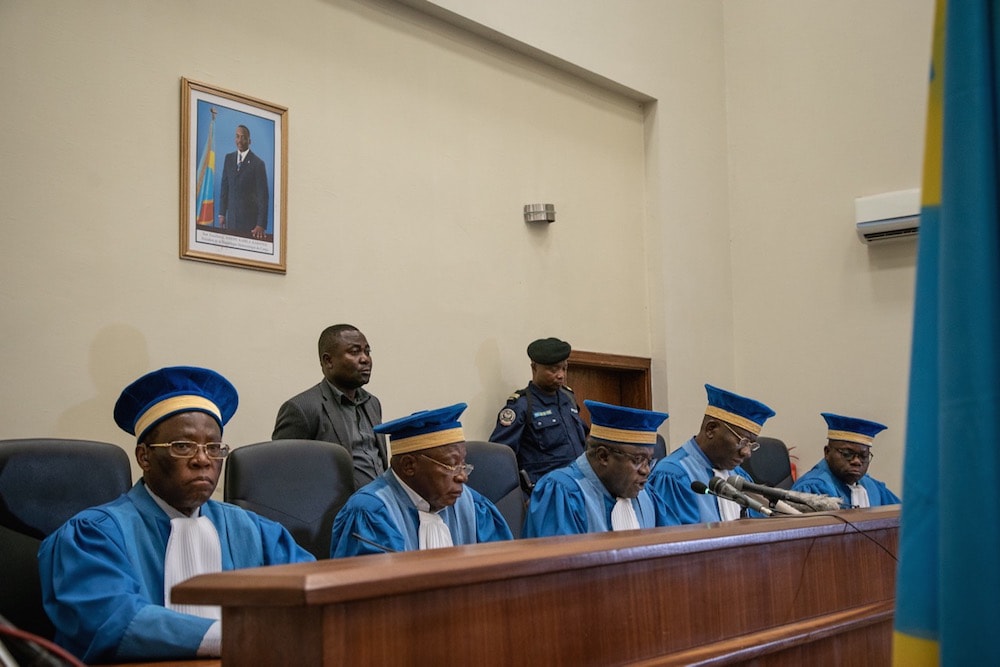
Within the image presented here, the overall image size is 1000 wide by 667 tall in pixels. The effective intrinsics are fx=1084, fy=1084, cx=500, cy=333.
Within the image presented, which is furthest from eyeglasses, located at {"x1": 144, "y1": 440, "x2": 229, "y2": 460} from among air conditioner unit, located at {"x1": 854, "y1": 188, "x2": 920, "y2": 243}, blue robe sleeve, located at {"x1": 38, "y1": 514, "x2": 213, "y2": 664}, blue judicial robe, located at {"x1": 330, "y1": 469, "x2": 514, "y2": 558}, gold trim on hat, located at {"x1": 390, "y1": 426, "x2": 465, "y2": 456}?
air conditioner unit, located at {"x1": 854, "y1": 188, "x2": 920, "y2": 243}

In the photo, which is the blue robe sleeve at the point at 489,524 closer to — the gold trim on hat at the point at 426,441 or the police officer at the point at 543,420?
the gold trim on hat at the point at 426,441

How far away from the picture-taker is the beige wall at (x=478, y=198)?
482 cm

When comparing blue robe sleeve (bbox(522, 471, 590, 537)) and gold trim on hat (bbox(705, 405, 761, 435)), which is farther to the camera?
gold trim on hat (bbox(705, 405, 761, 435))

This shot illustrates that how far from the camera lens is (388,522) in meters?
3.52

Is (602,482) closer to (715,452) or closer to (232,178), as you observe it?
(715,452)

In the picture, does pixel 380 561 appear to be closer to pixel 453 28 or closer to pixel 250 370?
pixel 250 370

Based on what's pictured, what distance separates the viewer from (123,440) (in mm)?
4883

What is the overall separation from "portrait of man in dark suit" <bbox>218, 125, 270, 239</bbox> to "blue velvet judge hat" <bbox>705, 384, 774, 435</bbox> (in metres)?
2.42

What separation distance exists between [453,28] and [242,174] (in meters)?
2.07

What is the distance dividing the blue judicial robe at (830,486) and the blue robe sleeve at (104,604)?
4.08 m

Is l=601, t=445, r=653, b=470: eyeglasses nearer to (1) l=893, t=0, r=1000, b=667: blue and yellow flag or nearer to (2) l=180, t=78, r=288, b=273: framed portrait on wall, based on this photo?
(2) l=180, t=78, r=288, b=273: framed portrait on wall

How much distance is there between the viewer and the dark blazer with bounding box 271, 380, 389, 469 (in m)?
4.97

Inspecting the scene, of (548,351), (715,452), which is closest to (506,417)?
(548,351)

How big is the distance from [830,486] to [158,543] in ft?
14.2
